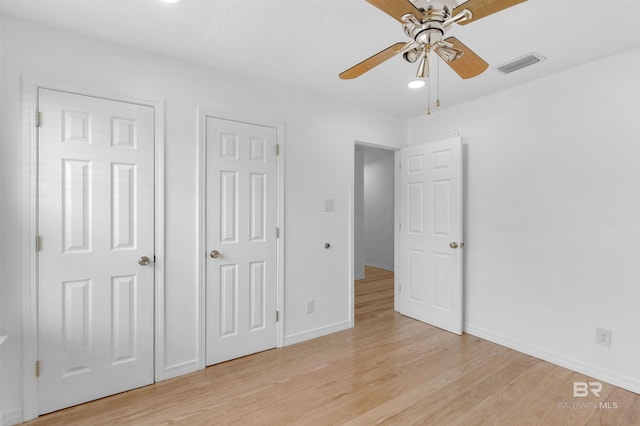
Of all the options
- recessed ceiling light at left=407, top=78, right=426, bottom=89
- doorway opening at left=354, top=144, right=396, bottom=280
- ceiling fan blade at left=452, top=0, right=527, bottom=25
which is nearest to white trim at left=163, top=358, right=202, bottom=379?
ceiling fan blade at left=452, top=0, right=527, bottom=25

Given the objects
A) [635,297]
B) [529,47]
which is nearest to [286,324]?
[635,297]

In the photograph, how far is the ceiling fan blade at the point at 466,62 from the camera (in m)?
1.45

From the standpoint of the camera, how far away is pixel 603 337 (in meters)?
2.41

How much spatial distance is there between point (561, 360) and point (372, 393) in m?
1.68

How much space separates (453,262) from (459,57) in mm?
2292

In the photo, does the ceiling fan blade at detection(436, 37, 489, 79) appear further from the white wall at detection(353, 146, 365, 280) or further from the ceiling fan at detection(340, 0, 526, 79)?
the white wall at detection(353, 146, 365, 280)

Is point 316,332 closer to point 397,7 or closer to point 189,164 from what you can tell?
point 189,164

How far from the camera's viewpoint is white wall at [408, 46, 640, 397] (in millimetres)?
2320

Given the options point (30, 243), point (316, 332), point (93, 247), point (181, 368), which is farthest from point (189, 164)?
point (316, 332)

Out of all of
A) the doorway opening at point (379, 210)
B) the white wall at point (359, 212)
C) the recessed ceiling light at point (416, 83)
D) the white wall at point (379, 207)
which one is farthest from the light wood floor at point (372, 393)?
the white wall at point (379, 207)

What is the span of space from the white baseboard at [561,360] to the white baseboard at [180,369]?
104 inches

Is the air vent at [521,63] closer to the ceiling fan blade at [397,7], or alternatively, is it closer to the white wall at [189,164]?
the white wall at [189,164]

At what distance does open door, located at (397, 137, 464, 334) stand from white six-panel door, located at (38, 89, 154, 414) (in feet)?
8.95

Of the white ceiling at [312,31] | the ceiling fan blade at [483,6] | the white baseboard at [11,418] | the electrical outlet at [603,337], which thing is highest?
the white ceiling at [312,31]
